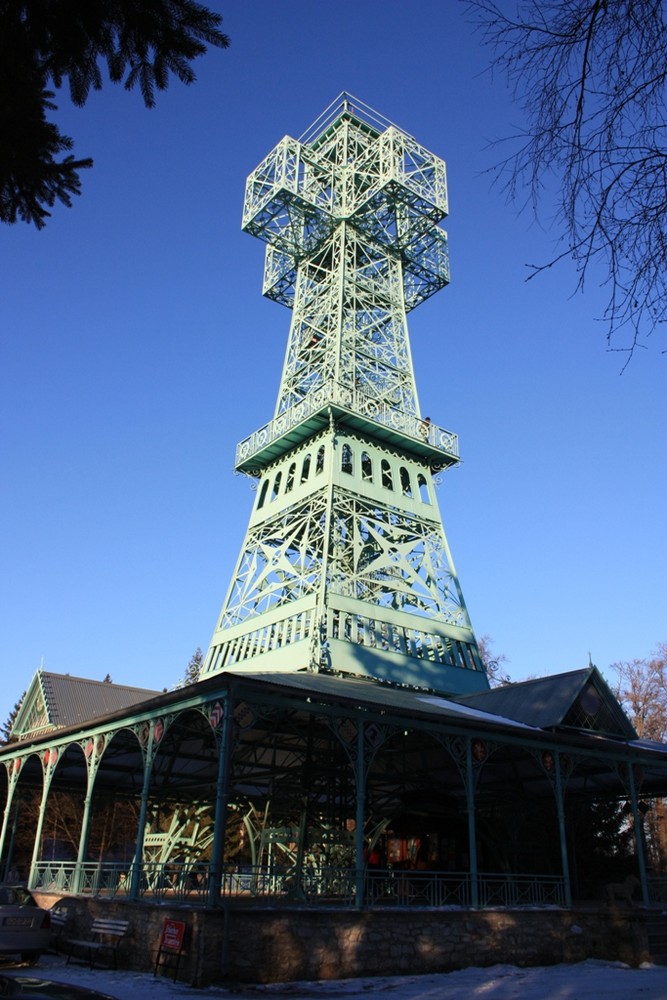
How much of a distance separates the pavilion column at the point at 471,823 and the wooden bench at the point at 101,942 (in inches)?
265

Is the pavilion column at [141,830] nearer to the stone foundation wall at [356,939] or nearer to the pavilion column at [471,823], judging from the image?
the stone foundation wall at [356,939]

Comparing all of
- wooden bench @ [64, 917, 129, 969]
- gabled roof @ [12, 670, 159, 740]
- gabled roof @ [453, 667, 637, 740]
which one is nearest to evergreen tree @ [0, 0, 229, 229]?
wooden bench @ [64, 917, 129, 969]

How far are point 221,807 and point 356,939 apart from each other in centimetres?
325

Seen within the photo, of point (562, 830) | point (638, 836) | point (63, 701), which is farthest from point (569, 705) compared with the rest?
point (63, 701)

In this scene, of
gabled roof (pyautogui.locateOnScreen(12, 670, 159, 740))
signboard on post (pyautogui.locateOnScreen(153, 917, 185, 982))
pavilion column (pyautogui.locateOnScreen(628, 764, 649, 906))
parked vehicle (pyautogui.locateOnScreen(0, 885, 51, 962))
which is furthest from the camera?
gabled roof (pyautogui.locateOnScreen(12, 670, 159, 740))

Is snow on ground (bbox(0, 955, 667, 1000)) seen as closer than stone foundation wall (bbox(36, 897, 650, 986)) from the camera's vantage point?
Yes

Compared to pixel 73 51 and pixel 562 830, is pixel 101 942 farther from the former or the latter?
pixel 73 51

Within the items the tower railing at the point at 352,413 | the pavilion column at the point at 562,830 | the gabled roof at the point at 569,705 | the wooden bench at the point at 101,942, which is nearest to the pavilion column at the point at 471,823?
the pavilion column at the point at 562,830

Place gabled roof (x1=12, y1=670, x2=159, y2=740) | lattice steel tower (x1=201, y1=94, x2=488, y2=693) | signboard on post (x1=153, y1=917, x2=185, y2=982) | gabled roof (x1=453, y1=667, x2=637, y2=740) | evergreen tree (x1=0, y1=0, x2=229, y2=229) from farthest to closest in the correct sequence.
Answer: gabled roof (x1=12, y1=670, x2=159, y2=740) < lattice steel tower (x1=201, y1=94, x2=488, y2=693) < gabled roof (x1=453, y1=667, x2=637, y2=740) < signboard on post (x1=153, y1=917, x2=185, y2=982) < evergreen tree (x1=0, y1=0, x2=229, y2=229)

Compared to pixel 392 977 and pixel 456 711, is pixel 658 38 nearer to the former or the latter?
pixel 392 977

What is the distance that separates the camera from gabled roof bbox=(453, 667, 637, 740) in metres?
20.8

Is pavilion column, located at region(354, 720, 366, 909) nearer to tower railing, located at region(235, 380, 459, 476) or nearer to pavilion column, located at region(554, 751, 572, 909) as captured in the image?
pavilion column, located at region(554, 751, 572, 909)

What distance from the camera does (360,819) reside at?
14805 mm

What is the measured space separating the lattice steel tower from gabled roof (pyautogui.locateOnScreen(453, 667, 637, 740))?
4590 millimetres
